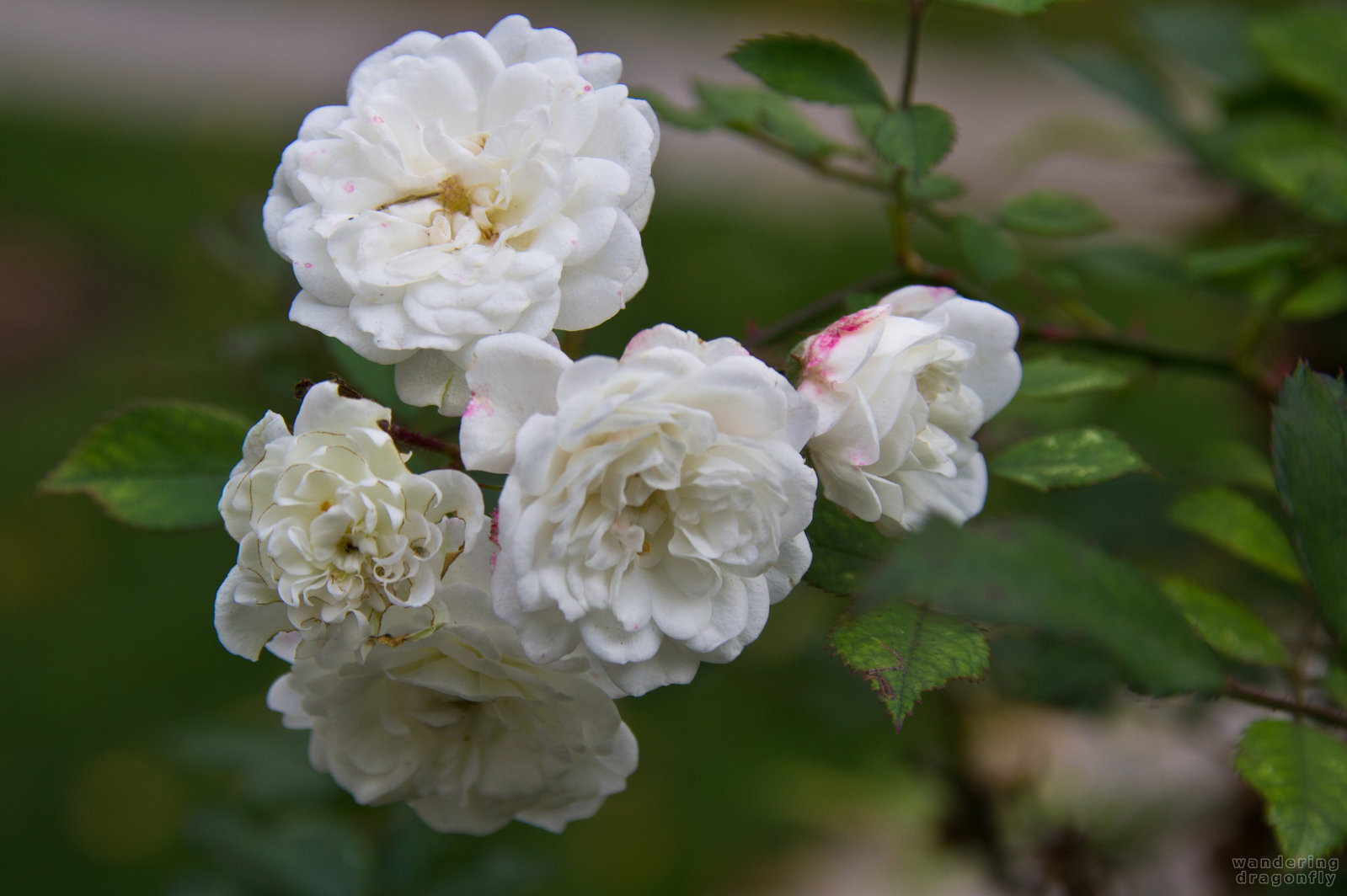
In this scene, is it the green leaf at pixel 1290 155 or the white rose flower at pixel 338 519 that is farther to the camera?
the green leaf at pixel 1290 155

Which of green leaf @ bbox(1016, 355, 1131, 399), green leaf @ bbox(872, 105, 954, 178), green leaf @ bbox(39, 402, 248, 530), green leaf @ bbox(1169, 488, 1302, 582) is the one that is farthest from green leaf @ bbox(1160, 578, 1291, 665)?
green leaf @ bbox(39, 402, 248, 530)

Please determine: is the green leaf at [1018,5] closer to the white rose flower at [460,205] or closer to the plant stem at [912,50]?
the plant stem at [912,50]

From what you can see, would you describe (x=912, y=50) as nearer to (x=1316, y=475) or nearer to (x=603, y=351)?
(x=1316, y=475)

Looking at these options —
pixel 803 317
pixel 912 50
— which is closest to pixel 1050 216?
pixel 912 50

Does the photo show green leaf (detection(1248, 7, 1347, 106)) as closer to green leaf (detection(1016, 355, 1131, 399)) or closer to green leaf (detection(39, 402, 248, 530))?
green leaf (detection(1016, 355, 1131, 399))

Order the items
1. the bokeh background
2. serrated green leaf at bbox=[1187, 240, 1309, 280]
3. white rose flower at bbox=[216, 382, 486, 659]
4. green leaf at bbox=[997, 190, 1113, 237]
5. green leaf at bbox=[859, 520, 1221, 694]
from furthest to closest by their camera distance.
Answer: the bokeh background, green leaf at bbox=[997, 190, 1113, 237], serrated green leaf at bbox=[1187, 240, 1309, 280], white rose flower at bbox=[216, 382, 486, 659], green leaf at bbox=[859, 520, 1221, 694]

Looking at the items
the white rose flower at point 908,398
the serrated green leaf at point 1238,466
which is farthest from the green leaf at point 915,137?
the serrated green leaf at point 1238,466
